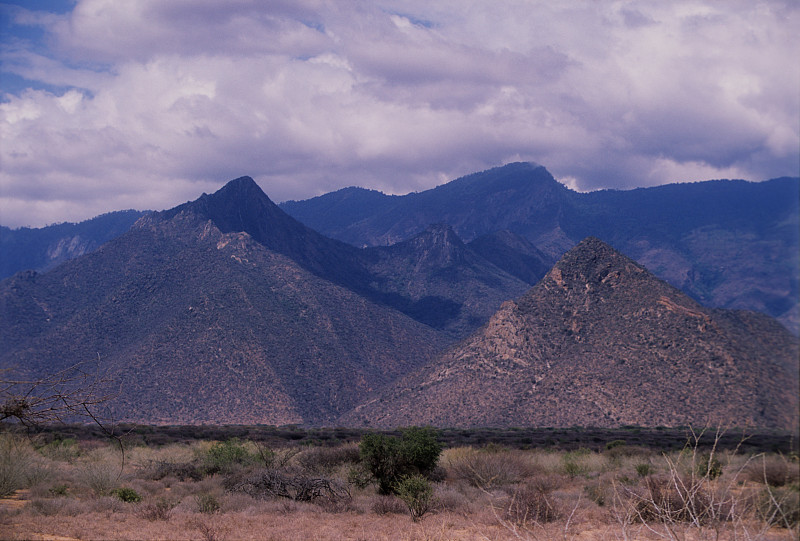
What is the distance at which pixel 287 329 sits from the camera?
95938 millimetres

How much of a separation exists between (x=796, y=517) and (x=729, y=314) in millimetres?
49260

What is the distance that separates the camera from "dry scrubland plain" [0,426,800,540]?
1583 centimetres

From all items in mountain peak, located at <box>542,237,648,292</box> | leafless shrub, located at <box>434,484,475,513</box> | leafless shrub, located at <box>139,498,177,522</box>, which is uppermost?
mountain peak, located at <box>542,237,648,292</box>

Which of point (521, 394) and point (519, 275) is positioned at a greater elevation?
point (519, 275)

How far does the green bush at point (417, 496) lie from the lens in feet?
62.9

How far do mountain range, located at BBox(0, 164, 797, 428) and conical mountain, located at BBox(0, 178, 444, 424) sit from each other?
0.93 feet

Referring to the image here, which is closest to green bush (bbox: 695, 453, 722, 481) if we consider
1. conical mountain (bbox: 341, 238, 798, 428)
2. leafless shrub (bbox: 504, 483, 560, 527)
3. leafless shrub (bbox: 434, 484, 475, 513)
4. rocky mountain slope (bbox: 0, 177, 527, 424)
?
leafless shrub (bbox: 504, 483, 560, 527)

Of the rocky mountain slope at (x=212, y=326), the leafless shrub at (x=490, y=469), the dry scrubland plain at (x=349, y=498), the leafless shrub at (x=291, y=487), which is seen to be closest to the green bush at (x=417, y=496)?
the dry scrubland plain at (x=349, y=498)

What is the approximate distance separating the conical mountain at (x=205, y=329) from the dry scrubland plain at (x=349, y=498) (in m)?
44.0

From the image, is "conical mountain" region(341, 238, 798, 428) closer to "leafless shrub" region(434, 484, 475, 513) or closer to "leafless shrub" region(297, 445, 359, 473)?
"leafless shrub" region(297, 445, 359, 473)

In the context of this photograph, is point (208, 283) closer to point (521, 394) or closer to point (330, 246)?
point (521, 394)

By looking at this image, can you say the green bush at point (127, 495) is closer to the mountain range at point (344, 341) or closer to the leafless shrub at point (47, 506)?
the leafless shrub at point (47, 506)

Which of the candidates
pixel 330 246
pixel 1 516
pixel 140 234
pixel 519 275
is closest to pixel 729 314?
pixel 1 516

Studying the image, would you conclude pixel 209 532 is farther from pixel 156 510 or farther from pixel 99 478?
pixel 99 478
